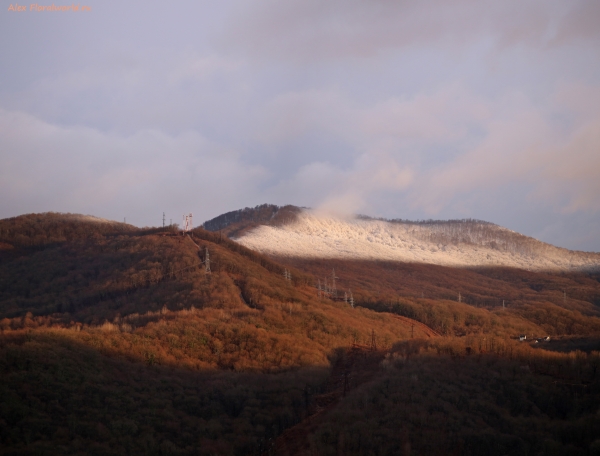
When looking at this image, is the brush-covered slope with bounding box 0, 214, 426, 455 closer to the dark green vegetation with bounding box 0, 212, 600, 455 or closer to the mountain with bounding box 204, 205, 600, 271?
the dark green vegetation with bounding box 0, 212, 600, 455

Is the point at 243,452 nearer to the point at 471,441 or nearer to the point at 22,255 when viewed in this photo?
the point at 471,441

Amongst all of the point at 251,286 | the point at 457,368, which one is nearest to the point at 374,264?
the point at 251,286

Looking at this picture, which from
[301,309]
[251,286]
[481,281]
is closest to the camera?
[301,309]

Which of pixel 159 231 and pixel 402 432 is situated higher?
pixel 159 231

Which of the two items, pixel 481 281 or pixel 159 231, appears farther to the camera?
pixel 481 281

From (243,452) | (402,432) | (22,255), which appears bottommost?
(243,452)

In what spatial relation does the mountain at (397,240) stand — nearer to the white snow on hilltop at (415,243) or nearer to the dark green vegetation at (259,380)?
the white snow on hilltop at (415,243)

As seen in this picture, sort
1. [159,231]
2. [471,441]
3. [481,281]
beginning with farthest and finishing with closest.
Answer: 1. [481,281]
2. [159,231]
3. [471,441]

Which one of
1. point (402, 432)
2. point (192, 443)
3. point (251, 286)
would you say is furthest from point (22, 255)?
point (402, 432)

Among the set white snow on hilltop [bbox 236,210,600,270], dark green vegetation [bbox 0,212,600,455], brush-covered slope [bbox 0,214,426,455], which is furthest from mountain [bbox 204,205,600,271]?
dark green vegetation [bbox 0,212,600,455]
